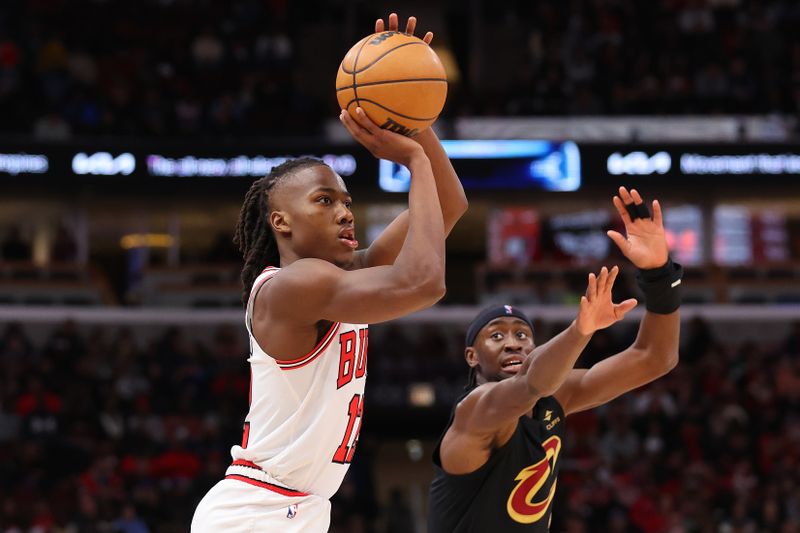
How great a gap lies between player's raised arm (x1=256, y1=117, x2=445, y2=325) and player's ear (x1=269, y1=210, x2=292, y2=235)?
0.17 meters

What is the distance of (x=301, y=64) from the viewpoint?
20.8m

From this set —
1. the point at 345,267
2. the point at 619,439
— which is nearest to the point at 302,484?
the point at 345,267

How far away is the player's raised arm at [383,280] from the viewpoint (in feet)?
12.6

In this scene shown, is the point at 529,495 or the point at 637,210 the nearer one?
the point at 637,210

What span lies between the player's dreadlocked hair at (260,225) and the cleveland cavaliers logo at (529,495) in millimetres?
1404

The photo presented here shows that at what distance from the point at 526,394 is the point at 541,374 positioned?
128 millimetres

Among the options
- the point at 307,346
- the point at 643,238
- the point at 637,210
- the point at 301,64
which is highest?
the point at 301,64

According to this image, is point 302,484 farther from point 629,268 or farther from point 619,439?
point 629,268

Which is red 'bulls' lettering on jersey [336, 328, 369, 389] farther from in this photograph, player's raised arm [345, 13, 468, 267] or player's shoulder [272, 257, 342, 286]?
player's raised arm [345, 13, 468, 267]

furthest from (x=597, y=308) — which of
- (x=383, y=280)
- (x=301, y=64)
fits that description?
(x=301, y=64)

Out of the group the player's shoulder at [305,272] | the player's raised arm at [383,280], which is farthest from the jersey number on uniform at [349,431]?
the player's shoulder at [305,272]

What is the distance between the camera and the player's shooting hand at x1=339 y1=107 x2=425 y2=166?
160 inches

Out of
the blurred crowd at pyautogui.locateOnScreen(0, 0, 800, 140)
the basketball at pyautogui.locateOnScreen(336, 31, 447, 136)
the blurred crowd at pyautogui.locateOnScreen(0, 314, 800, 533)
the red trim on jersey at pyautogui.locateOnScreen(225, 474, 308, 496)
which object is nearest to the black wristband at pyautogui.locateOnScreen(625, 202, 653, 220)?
the basketball at pyautogui.locateOnScreen(336, 31, 447, 136)

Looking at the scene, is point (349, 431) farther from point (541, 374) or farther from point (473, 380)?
point (473, 380)
